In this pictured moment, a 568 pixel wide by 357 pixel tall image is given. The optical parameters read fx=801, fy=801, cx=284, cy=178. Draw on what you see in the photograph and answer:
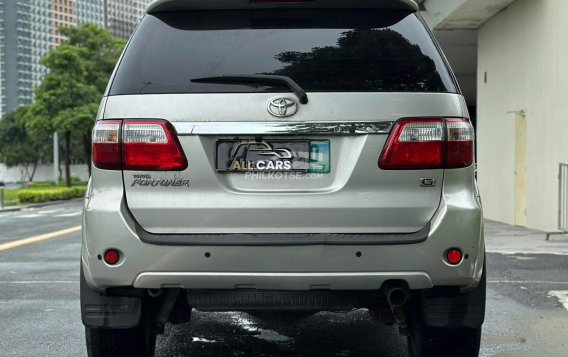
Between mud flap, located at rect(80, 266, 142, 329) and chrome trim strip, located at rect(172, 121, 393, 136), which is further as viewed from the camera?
mud flap, located at rect(80, 266, 142, 329)

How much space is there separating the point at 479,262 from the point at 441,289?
212mm

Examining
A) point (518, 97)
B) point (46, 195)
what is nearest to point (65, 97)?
point (46, 195)

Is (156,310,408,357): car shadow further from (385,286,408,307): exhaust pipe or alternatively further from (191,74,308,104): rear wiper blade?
(191,74,308,104): rear wiper blade

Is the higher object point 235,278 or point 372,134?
point 372,134

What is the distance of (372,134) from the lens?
3512 millimetres

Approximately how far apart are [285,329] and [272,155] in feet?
7.97

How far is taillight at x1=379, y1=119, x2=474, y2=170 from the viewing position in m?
3.49

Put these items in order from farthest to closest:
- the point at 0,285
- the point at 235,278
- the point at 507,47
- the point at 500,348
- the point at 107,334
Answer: the point at 507,47, the point at 0,285, the point at 500,348, the point at 107,334, the point at 235,278

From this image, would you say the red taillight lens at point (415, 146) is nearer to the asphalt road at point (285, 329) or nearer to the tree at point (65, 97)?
the asphalt road at point (285, 329)

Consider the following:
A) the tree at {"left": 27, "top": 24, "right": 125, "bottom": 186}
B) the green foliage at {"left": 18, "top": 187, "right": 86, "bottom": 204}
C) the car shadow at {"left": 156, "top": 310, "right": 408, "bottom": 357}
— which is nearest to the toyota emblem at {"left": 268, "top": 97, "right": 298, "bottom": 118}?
the car shadow at {"left": 156, "top": 310, "right": 408, "bottom": 357}

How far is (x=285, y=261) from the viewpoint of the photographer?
3.44 metres

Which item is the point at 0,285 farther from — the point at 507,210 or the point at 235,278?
the point at 507,210

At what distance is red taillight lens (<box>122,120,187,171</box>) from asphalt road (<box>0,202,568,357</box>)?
1.81m

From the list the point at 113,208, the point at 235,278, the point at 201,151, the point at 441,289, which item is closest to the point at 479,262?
the point at 441,289
